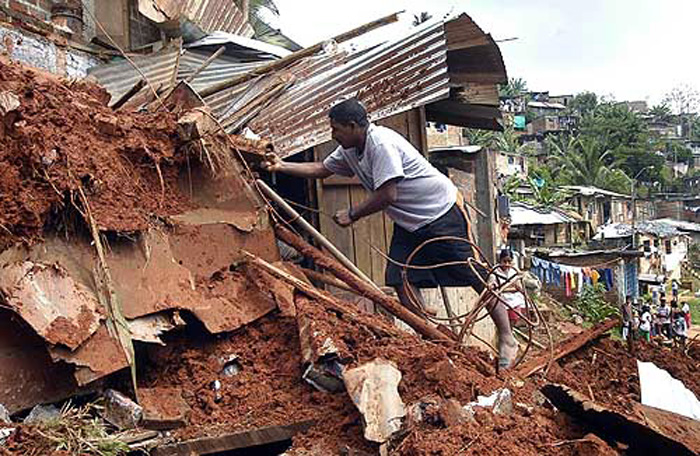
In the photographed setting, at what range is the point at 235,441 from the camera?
2.81 m

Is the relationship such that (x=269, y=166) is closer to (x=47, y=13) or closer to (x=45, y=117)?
(x=45, y=117)

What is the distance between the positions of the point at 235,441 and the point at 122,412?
50 cm

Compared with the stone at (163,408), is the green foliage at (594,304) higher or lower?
lower

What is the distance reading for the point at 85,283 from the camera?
3.04 m

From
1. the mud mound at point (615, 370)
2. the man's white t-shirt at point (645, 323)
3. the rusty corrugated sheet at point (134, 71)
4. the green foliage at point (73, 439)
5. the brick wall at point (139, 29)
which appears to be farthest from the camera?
the man's white t-shirt at point (645, 323)

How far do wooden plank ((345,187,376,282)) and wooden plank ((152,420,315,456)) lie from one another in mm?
2817

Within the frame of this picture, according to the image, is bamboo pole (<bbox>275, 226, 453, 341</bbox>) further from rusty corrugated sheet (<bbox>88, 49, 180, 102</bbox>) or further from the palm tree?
the palm tree

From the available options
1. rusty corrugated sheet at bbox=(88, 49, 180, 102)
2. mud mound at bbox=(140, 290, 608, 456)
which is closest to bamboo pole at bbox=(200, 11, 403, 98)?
rusty corrugated sheet at bbox=(88, 49, 180, 102)

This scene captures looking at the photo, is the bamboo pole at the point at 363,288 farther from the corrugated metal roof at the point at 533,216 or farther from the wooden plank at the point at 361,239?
the corrugated metal roof at the point at 533,216

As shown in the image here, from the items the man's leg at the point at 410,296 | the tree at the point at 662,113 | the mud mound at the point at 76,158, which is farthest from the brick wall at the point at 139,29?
the tree at the point at 662,113

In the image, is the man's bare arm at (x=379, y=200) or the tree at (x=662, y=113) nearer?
the man's bare arm at (x=379, y=200)

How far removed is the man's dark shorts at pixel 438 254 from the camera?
4.04 metres

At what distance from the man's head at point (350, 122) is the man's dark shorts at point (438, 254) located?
0.65 meters

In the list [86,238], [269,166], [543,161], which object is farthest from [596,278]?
[543,161]
